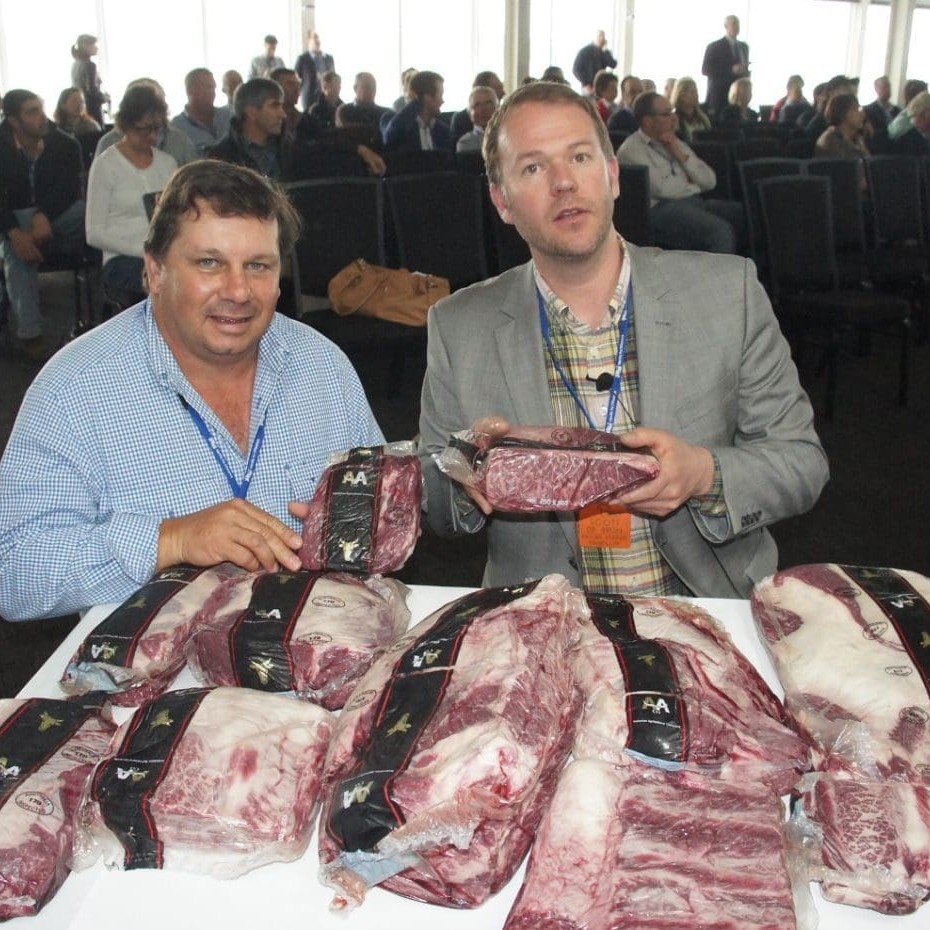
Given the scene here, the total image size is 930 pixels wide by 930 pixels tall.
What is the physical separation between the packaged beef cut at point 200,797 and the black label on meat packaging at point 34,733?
0.09 metres

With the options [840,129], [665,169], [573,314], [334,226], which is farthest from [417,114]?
[573,314]

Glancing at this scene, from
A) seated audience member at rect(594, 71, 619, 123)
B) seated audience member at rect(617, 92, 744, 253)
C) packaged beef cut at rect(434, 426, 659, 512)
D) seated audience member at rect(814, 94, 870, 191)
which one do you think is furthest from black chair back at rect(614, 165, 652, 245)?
seated audience member at rect(594, 71, 619, 123)

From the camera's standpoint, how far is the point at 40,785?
1141 millimetres

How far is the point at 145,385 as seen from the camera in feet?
6.23

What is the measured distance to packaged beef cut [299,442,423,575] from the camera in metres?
1.51

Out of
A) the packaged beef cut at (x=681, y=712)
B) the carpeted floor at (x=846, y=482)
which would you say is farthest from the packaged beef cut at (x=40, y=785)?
the carpeted floor at (x=846, y=482)

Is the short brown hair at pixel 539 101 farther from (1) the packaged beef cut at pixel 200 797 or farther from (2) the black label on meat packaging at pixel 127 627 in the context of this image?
(1) the packaged beef cut at pixel 200 797

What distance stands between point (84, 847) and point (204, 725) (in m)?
0.18

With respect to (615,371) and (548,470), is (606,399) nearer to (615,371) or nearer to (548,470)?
(615,371)

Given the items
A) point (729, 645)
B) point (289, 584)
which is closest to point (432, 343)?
point (289, 584)

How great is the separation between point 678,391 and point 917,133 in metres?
7.86

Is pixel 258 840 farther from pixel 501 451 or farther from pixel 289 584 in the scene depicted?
pixel 501 451

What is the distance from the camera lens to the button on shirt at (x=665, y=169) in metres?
6.89

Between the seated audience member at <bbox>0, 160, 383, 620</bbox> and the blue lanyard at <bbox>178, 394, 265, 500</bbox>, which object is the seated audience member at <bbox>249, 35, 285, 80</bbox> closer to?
the seated audience member at <bbox>0, 160, 383, 620</bbox>
